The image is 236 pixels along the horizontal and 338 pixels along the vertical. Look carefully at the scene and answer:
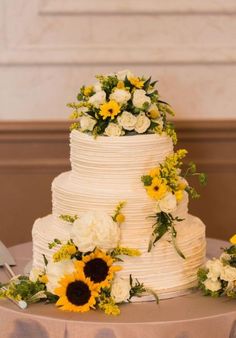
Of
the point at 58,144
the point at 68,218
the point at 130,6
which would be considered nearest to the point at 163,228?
the point at 68,218

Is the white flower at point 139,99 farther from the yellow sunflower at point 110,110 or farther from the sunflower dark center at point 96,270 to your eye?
the sunflower dark center at point 96,270

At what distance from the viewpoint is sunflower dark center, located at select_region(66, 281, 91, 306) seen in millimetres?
2463

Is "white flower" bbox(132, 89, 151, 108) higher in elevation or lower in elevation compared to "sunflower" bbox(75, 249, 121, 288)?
higher

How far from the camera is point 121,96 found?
2633 millimetres

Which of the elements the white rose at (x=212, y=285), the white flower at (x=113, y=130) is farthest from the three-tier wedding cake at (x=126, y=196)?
the white rose at (x=212, y=285)

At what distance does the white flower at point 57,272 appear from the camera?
2537 millimetres

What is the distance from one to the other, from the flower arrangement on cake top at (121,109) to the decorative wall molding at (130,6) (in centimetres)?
128

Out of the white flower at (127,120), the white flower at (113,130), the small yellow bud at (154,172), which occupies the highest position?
the white flower at (127,120)

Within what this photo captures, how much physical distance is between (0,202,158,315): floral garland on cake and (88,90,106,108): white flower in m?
0.37

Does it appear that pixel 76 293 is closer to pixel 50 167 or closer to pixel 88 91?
pixel 88 91

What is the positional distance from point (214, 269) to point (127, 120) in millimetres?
583

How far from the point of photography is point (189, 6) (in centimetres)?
396

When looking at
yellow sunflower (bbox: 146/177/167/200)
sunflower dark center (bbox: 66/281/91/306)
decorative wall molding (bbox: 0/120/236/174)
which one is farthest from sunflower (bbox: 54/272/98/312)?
decorative wall molding (bbox: 0/120/236/174)

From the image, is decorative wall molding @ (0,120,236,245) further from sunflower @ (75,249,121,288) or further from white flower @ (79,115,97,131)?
sunflower @ (75,249,121,288)
